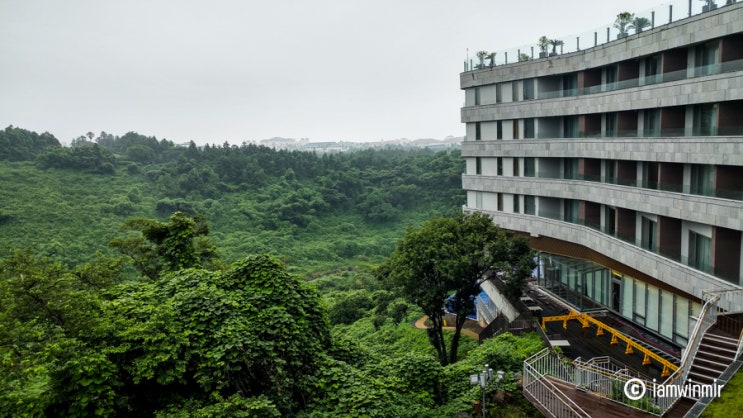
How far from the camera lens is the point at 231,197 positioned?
74812 mm

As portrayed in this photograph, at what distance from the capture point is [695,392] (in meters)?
13.5

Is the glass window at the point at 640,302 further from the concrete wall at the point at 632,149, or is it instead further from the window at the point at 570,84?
the window at the point at 570,84

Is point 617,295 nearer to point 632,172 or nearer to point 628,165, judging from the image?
point 632,172

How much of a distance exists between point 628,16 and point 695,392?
1745 cm

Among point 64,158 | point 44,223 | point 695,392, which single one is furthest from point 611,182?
point 64,158

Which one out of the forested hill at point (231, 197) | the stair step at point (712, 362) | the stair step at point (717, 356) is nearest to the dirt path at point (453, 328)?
the stair step at point (717, 356)

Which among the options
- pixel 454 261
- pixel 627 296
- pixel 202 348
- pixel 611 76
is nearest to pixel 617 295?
→ pixel 627 296

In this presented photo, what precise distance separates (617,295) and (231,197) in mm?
59456

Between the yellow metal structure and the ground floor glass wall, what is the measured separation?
54.8 inches

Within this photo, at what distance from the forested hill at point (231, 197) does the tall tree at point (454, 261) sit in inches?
1308

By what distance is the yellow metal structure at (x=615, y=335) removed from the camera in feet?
61.2

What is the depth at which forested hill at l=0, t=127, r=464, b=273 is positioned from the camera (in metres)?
55.1

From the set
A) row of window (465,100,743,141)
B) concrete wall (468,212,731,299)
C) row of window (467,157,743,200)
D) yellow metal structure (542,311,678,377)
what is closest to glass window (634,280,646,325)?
concrete wall (468,212,731,299)

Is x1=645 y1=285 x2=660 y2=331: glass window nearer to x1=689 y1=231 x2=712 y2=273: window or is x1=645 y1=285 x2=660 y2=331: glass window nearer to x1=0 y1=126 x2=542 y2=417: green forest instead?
x1=689 y1=231 x2=712 y2=273: window
